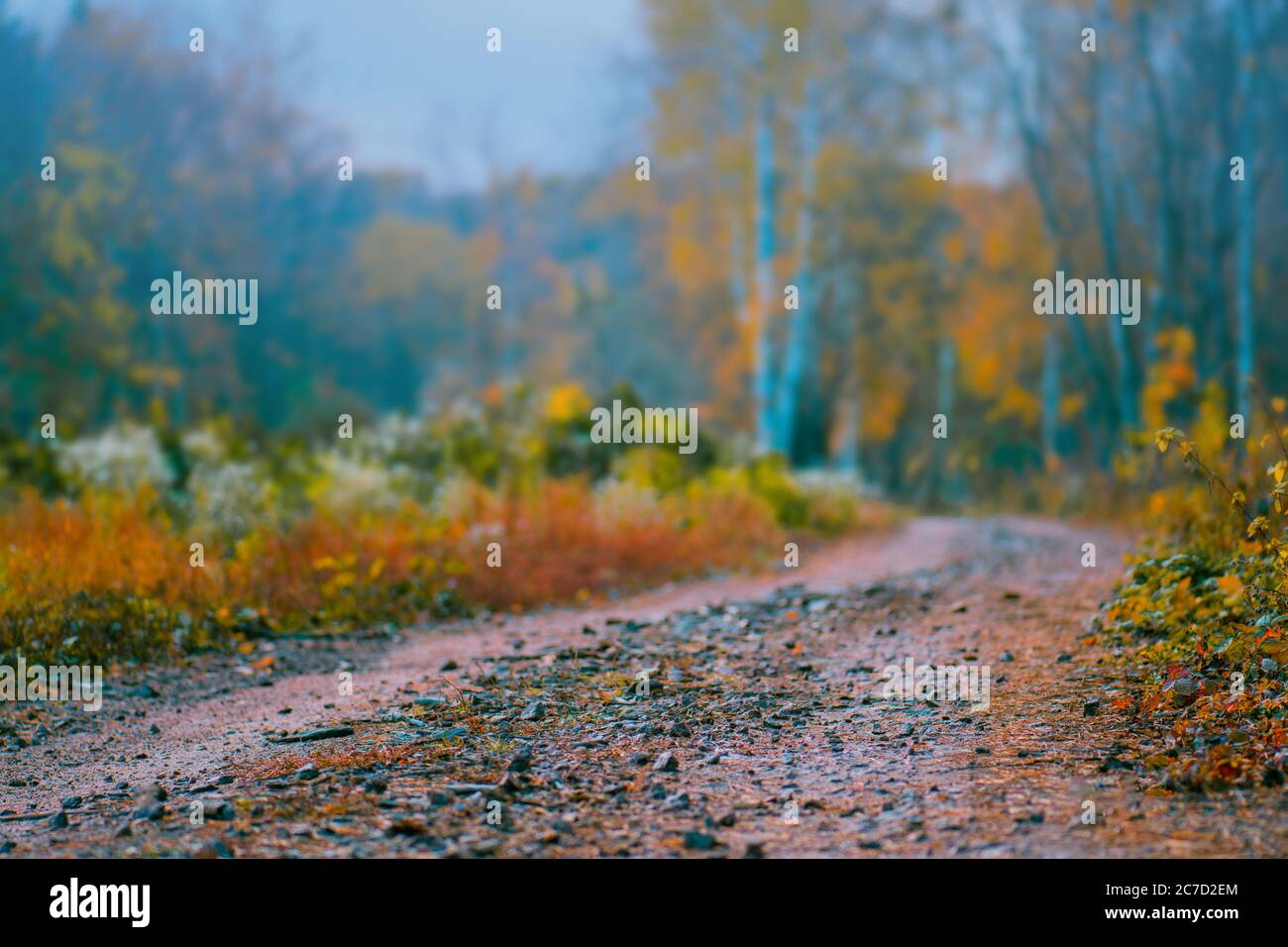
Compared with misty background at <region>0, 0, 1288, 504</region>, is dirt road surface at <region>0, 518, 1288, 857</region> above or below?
below

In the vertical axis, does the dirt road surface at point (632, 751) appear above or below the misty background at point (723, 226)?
below

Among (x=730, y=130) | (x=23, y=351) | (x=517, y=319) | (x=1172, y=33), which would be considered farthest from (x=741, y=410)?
(x=23, y=351)

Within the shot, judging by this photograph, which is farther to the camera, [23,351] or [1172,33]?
[23,351]

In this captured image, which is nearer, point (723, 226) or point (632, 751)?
point (632, 751)

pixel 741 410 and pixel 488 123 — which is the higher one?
pixel 488 123

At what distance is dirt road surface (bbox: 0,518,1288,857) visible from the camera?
3594 mm

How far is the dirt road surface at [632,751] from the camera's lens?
3.59m

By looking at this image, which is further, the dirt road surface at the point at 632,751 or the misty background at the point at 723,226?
the misty background at the point at 723,226

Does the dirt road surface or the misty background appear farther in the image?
the misty background

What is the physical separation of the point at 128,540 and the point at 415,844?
535cm

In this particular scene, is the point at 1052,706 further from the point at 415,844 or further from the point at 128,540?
the point at 128,540

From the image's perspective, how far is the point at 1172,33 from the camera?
64.6 feet

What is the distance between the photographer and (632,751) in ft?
15.2

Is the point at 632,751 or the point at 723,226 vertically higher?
the point at 723,226
